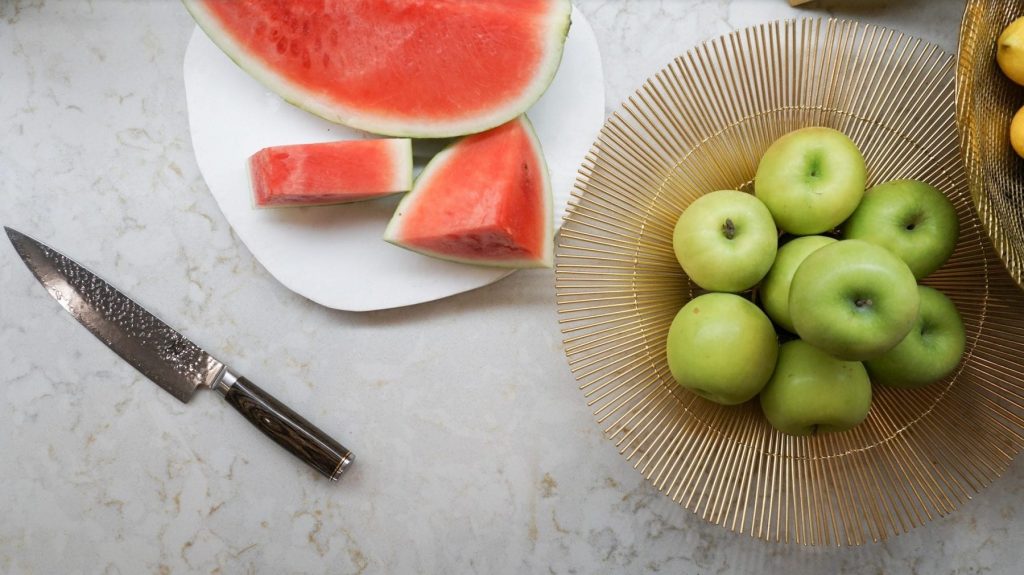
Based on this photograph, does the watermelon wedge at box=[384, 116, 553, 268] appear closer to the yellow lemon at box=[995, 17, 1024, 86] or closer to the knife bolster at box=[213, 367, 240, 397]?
the knife bolster at box=[213, 367, 240, 397]

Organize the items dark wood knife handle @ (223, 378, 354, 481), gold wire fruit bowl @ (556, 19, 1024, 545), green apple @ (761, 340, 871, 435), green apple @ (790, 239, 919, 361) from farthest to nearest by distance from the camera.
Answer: dark wood knife handle @ (223, 378, 354, 481)
gold wire fruit bowl @ (556, 19, 1024, 545)
green apple @ (761, 340, 871, 435)
green apple @ (790, 239, 919, 361)

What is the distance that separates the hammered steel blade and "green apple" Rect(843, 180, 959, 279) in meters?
0.86

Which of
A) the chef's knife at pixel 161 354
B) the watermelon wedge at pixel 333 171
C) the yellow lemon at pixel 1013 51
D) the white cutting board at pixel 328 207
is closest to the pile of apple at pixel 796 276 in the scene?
the yellow lemon at pixel 1013 51

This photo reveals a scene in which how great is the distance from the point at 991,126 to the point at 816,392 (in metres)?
0.37

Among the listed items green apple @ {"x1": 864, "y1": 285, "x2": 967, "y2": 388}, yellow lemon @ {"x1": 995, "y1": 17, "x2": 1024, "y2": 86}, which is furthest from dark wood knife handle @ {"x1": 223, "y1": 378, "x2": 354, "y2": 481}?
yellow lemon @ {"x1": 995, "y1": 17, "x2": 1024, "y2": 86}

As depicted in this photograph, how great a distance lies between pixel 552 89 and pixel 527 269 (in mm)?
256

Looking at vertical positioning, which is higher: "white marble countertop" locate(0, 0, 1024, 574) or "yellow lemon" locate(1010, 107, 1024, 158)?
"yellow lemon" locate(1010, 107, 1024, 158)

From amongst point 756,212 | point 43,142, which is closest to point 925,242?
point 756,212

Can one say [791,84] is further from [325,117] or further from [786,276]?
[325,117]

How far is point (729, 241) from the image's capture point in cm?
80

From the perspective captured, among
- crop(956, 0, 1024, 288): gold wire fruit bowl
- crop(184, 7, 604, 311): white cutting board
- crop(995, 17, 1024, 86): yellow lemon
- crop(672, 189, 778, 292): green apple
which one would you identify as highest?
crop(995, 17, 1024, 86): yellow lemon

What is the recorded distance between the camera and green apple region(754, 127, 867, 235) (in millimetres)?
805

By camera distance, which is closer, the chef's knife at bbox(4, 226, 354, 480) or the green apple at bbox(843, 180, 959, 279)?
the green apple at bbox(843, 180, 959, 279)

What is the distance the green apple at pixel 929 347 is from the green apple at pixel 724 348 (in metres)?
0.13
